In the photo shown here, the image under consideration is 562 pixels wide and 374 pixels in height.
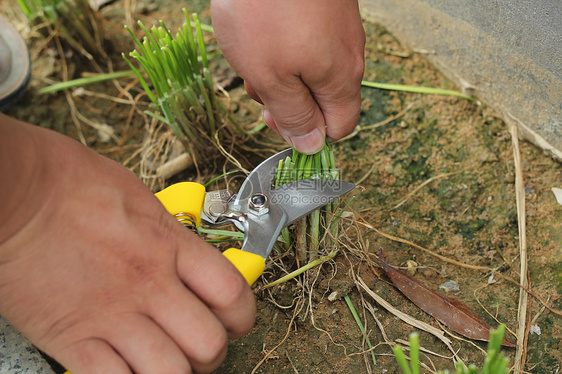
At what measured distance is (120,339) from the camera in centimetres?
85

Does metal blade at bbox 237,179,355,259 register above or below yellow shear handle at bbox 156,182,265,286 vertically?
below

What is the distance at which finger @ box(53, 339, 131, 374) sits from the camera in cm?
83

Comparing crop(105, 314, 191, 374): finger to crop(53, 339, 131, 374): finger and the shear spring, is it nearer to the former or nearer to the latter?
crop(53, 339, 131, 374): finger

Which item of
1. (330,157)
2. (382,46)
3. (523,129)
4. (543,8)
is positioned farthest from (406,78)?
(330,157)

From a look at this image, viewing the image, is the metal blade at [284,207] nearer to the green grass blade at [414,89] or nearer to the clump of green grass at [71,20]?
the green grass blade at [414,89]

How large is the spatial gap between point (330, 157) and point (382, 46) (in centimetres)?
84

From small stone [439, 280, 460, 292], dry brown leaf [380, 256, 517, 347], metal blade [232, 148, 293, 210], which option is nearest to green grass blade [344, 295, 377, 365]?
dry brown leaf [380, 256, 517, 347]

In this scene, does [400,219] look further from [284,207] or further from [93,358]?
[93,358]

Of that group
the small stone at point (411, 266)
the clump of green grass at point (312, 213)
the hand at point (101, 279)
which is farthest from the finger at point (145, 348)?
the small stone at point (411, 266)

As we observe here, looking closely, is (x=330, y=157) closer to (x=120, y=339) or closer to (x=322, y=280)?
(x=322, y=280)

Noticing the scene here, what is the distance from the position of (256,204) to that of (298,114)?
0.22 metres

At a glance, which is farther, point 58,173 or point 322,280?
point 322,280

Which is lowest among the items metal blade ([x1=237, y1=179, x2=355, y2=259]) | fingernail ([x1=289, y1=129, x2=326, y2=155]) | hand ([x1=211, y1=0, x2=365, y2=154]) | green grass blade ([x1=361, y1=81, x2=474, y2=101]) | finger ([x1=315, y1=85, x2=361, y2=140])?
green grass blade ([x1=361, y1=81, x2=474, y2=101])

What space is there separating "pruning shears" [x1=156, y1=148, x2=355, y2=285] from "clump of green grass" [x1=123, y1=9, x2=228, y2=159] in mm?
365
